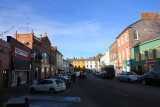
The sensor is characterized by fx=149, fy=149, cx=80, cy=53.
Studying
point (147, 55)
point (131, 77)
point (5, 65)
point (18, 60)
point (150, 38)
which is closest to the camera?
point (5, 65)

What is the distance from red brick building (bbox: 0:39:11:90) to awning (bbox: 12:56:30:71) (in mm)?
1176

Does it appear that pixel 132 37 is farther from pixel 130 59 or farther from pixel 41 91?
pixel 41 91

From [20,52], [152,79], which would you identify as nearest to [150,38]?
[152,79]

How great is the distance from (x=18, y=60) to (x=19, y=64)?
66 centimetres

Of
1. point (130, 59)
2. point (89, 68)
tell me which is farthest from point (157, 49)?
point (89, 68)

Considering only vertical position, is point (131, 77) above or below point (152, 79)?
Result: below

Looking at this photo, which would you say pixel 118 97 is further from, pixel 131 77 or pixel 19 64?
pixel 19 64

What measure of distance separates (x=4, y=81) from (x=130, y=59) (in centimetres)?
2470

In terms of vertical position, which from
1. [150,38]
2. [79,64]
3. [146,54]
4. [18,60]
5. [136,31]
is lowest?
[79,64]

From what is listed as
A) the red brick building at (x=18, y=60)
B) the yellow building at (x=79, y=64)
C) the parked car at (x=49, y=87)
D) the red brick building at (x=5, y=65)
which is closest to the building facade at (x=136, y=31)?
the red brick building at (x=18, y=60)

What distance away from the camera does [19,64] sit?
871 inches

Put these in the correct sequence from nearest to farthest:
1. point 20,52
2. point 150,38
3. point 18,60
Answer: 1. point 18,60
2. point 20,52
3. point 150,38

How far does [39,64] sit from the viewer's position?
3300 centimetres

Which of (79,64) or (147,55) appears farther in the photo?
(79,64)
